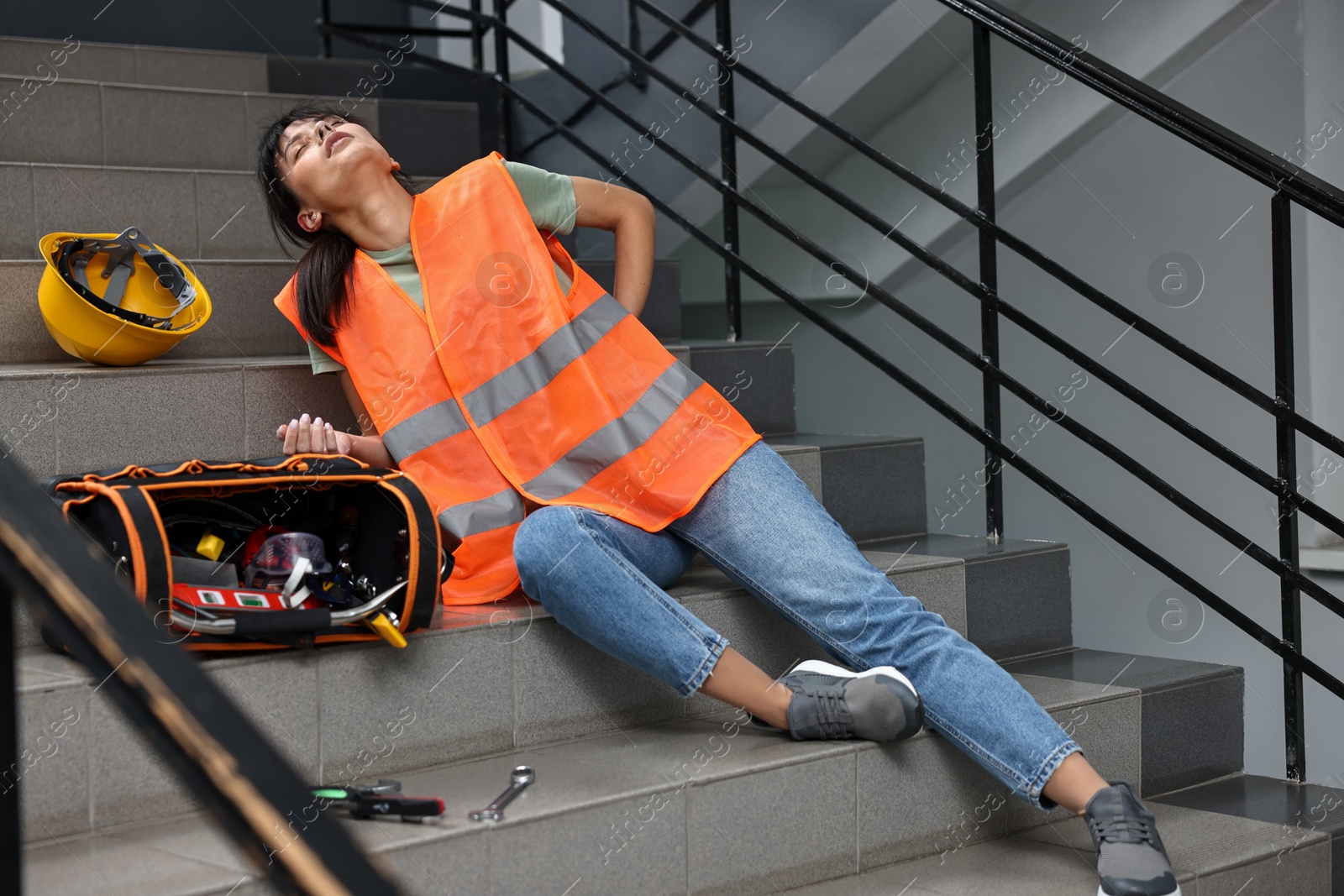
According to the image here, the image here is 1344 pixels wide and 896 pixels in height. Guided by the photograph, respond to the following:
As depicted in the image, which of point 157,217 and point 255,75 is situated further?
point 255,75

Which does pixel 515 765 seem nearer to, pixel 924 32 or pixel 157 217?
pixel 157 217

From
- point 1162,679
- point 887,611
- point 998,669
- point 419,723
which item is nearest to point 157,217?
point 419,723

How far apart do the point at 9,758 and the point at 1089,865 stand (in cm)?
141

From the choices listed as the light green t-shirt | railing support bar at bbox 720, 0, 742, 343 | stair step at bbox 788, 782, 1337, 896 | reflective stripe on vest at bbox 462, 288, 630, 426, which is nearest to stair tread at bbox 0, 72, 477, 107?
railing support bar at bbox 720, 0, 742, 343

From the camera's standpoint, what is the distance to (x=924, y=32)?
2.74 m

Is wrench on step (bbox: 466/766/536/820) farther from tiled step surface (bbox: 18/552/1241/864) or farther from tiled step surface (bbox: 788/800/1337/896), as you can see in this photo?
tiled step surface (bbox: 788/800/1337/896)

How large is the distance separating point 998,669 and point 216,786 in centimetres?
134

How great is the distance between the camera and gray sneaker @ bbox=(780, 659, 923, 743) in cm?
165

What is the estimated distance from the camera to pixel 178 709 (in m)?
0.52

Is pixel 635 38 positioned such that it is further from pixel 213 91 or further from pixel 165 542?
pixel 165 542

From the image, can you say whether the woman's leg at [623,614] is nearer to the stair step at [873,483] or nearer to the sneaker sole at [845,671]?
the sneaker sole at [845,671]

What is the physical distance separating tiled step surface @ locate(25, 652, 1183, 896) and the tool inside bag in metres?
0.19

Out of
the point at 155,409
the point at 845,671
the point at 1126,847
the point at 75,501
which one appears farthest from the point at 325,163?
the point at 1126,847

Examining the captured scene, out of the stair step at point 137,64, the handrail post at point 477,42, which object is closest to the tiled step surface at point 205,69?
the stair step at point 137,64
